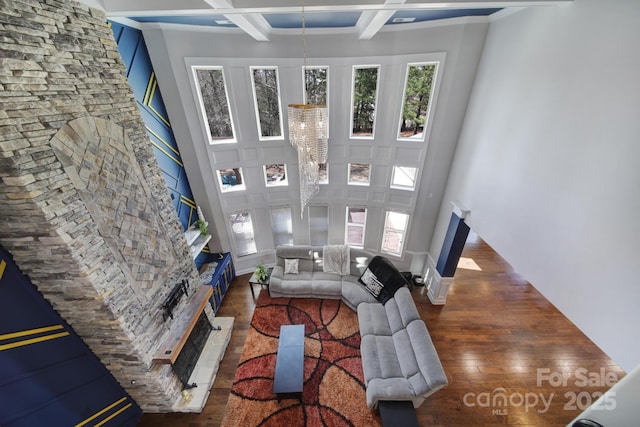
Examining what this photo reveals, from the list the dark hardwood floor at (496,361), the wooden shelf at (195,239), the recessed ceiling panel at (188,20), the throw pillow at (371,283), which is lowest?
the dark hardwood floor at (496,361)

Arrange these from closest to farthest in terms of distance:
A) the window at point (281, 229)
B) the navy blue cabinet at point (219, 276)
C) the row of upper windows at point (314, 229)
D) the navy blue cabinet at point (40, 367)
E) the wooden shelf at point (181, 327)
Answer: the navy blue cabinet at point (40, 367) → the wooden shelf at point (181, 327) → the navy blue cabinet at point (219, 276) → the row of upper windows at point (314, 229) → the window at point (281, 229)

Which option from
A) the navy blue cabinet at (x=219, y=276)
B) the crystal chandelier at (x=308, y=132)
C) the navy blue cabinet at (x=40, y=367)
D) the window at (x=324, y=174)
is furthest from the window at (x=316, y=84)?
the navy blue cabinet at (x=40, y=367)

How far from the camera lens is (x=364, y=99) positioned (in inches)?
197

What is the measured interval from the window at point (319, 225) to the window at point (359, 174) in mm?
1016

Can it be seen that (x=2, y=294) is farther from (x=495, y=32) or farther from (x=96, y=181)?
(x=495, y=32)

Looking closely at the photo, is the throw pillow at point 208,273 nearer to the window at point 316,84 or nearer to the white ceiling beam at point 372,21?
the window at point 316,84

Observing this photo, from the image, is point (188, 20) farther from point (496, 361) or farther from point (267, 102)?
point (496, 361)

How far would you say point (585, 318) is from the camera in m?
2.45

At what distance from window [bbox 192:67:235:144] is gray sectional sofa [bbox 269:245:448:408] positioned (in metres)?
2.88

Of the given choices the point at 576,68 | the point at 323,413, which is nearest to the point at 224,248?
the point at 323,413

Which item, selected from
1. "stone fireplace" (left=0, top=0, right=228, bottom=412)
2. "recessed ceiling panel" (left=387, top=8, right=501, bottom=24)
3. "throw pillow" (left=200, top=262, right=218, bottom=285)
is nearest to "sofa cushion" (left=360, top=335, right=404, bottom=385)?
"stone fireplace" (left=0, top=0, right=228, bottom=412)

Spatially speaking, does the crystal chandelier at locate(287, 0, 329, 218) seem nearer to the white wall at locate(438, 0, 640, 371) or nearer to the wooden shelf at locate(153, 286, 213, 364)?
→ the white wall at locate(438, 0, 640, 371)

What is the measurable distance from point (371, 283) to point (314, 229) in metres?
2.04

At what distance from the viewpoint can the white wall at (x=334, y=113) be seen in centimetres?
427
